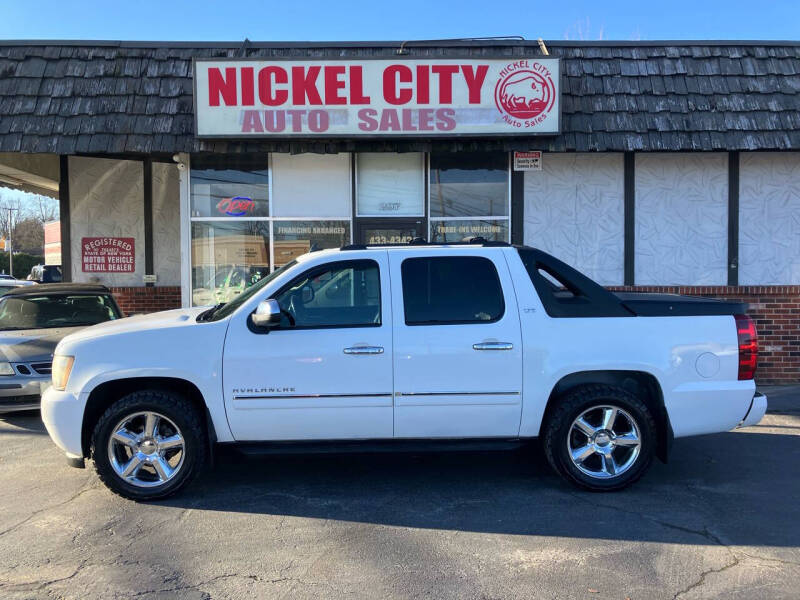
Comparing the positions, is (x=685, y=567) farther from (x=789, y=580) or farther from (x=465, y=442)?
(x=465, y=442)

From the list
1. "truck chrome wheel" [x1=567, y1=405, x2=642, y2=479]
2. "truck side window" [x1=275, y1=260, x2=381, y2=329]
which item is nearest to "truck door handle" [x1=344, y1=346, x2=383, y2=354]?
"truck side window" [x1=275, y1=260, x2=381, y2=329]

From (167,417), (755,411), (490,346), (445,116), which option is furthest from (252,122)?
(755,411)

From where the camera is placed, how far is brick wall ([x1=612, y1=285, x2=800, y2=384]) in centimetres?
902

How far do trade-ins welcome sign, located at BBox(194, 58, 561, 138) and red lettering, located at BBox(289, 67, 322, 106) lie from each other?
0.01 m

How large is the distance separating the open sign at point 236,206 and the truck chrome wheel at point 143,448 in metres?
5.28

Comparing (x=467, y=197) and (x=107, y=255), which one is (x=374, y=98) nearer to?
(x=467, y=197)

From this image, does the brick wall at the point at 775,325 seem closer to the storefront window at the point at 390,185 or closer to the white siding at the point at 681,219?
the white siding at the point at 681,219

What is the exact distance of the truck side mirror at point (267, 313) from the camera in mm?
4457

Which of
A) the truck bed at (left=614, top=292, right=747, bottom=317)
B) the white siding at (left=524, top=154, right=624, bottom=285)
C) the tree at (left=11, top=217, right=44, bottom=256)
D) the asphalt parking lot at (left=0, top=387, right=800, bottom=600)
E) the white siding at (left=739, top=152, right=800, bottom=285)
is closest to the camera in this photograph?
the asphalt parking lot at (left=0, top=387, right=800, bottom=600)

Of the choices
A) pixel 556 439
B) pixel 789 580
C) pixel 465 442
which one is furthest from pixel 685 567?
pixel 465 442

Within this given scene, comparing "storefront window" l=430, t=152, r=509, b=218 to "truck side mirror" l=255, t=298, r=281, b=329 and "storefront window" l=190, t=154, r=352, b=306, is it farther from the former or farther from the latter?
"truck side mirror" l=255, t=298, r=281, b=329

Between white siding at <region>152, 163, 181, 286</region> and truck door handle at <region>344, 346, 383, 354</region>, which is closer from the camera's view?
truck door handle at <region>344, 346, 383, 354</region>

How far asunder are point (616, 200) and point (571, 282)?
4.90 m

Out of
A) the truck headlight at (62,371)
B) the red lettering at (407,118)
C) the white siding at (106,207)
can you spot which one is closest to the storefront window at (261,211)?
the red lettering at (407,118)
